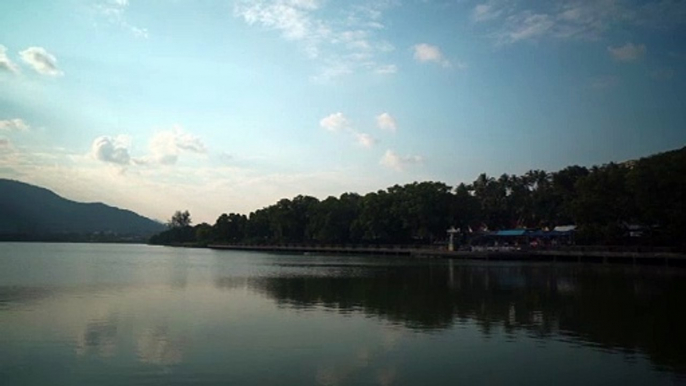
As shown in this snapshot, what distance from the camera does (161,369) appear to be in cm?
1306

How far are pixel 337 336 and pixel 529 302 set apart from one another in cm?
1215

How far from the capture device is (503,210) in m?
95.2

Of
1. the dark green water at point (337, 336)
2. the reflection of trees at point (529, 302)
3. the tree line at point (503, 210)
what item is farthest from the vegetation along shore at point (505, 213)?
the dark green water at point (337, 336)

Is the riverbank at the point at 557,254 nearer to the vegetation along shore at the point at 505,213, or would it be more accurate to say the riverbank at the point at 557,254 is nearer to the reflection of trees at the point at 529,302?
the vegetation along shore at the point at 505,213

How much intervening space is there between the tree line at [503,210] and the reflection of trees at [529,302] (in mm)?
15178

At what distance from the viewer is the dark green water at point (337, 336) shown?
42.2 ft

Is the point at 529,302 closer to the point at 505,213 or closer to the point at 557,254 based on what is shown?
the point at 557,254

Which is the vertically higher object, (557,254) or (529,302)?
(557,254)

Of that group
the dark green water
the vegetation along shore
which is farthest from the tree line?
the dark green water

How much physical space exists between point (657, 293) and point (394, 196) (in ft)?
216

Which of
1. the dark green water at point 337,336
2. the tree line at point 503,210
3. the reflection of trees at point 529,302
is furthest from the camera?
the tree line at point 503,210

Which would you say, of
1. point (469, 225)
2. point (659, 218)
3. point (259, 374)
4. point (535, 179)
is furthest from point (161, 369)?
point (535, 179)

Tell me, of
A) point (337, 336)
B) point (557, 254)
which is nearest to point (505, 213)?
point (557, 254)

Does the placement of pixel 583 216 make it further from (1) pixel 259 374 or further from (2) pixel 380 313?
(1) pixel 259 374
